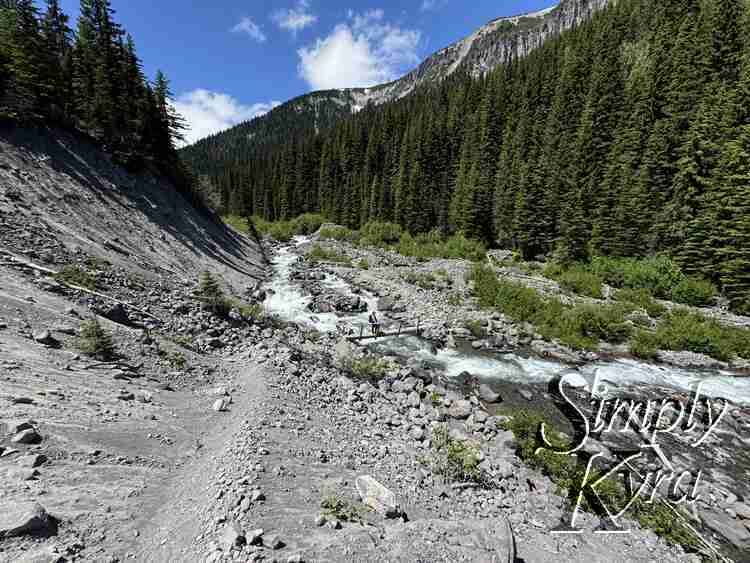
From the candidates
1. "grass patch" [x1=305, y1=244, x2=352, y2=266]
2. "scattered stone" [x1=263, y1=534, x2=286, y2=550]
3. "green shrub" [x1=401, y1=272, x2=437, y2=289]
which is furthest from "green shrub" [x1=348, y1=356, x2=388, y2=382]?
"grass patch" [x1=305, y1=244, x2=352, y2=266]

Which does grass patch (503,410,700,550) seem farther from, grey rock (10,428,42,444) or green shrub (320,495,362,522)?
grey rock (10,428,42,444)

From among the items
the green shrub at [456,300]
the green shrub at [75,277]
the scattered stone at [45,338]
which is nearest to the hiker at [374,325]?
the green shrub at [456,300]

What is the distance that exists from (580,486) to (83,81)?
37.1 metres

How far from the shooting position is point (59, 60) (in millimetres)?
23594

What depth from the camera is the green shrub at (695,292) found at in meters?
21.8

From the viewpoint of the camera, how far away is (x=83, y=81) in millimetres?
23625

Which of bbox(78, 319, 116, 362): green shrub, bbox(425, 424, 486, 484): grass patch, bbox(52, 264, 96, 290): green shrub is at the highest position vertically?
bbox(52, 264, 96, 290): green shrub

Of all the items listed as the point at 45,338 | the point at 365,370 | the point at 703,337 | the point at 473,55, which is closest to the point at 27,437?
the point at 45,338

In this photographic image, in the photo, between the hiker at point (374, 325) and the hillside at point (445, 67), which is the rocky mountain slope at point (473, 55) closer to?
the hillside at point (445, 67)

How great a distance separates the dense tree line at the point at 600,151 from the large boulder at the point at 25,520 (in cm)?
3201

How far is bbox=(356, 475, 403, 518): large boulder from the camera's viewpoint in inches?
214

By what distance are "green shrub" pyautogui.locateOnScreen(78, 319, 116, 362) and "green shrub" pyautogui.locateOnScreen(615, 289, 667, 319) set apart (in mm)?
27969

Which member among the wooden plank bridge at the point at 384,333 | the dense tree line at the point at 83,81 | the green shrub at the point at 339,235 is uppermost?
the dense tree line at the point at 83,81

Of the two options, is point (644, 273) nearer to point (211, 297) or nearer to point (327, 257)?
point (211, 297)
